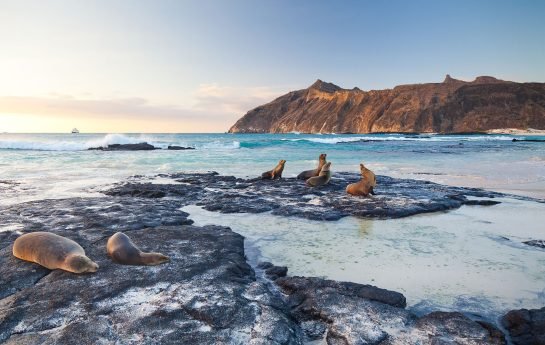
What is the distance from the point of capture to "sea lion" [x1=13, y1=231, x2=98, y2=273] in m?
4.64

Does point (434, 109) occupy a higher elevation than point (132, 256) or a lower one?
higher

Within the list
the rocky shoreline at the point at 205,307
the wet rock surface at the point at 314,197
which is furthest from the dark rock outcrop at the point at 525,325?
the wet rock surface at the point at 314,197

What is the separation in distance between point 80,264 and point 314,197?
6973 mm

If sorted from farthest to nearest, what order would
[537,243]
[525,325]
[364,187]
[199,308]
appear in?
[364,187] < [537,243] < [199,308] < [525,325]

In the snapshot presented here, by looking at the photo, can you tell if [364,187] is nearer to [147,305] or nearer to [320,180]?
[320,180]

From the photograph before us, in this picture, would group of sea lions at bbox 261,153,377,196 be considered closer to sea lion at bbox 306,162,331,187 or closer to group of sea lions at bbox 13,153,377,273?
sea lion at bbox 306,162,331,187

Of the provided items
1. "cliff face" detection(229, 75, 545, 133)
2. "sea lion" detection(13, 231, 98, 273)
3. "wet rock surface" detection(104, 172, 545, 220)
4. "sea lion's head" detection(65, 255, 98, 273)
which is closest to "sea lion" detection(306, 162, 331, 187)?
"wet rock surface" detection(104, 172, 545, 220)

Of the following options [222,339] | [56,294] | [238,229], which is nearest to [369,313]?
[222,339]

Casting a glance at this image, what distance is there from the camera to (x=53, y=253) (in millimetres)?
4824

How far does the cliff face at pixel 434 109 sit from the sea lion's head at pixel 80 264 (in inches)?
4765

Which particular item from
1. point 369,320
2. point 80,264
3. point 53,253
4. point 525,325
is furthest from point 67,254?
point 525,325

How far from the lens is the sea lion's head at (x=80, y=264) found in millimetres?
4598

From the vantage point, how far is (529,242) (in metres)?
6.26

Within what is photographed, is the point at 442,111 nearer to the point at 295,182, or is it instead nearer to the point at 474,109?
the point at 474,109
